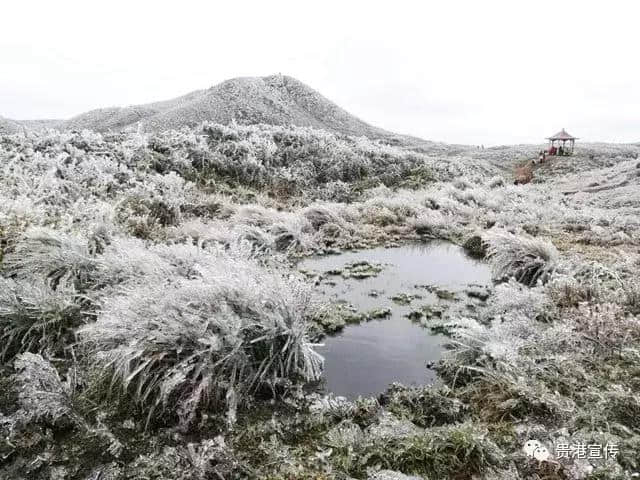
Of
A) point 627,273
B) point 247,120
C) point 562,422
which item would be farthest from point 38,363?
point 247,120

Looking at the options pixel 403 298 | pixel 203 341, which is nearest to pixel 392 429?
pixel 203 341

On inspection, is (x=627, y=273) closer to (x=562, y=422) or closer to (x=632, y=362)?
(x=632, y=362)

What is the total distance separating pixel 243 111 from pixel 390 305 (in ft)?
69.5

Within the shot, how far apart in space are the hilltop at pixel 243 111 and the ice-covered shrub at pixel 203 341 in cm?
1800

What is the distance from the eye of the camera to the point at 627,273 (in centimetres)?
521

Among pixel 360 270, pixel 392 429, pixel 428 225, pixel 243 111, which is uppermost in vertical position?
pixel 243 111

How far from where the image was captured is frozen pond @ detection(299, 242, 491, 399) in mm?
3445

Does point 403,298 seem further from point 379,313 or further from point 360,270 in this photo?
point 360,270

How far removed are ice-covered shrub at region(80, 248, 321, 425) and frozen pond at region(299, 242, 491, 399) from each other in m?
0.35

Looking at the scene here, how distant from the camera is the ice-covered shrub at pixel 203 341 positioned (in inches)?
111

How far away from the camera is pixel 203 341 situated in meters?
2.82

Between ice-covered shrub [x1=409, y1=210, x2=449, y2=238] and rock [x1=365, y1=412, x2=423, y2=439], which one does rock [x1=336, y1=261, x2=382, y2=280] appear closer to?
ice-covered shrub [x1=409, y1=210, x2=449, y2=238]

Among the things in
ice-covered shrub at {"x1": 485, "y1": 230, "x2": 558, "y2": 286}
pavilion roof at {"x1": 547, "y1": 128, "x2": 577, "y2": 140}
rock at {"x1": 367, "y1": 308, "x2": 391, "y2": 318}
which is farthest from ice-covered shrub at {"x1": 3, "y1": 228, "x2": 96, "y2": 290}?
pavilion roof at {"x1": 547, "y1": 128, "x2": 577, "y2": 140}

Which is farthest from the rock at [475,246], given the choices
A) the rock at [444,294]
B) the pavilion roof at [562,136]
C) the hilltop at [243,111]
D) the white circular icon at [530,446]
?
the pavilion roof at [562,136]
